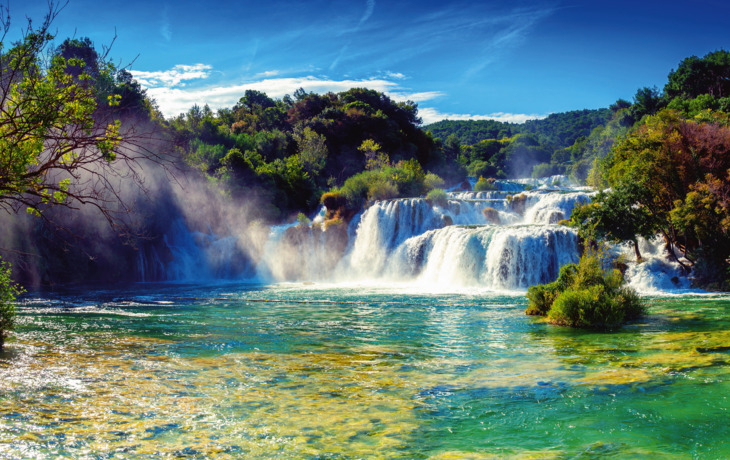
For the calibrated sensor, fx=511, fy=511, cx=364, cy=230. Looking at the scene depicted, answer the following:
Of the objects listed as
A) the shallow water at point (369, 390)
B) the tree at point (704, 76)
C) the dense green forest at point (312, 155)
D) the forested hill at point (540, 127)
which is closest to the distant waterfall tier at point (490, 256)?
the dense green forest at point (312, 155)

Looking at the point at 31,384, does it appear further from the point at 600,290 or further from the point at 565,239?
the point at 565,239

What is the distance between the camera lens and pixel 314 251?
1426 inches

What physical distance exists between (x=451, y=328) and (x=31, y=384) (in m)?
9.39

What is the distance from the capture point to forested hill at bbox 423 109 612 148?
128000mm

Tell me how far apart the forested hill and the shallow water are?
11867 cm

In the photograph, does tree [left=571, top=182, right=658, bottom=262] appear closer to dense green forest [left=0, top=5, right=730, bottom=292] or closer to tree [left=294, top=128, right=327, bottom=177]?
dense green forest [left=0, top=5, right=730, bottom=292]

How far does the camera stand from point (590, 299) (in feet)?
42.7

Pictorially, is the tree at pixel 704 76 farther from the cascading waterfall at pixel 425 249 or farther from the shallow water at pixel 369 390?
the shallow water at pixel 369 390

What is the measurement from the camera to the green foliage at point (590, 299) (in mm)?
12883

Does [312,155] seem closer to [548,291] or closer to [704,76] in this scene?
[548,291]

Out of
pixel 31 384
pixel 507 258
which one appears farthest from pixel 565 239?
pixel 31 384

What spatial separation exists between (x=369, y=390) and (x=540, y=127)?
157 m

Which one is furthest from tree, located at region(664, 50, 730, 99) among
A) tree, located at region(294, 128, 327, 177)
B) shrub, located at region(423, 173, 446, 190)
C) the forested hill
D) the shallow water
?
the forested hill

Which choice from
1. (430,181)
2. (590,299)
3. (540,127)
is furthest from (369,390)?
(540,127)
